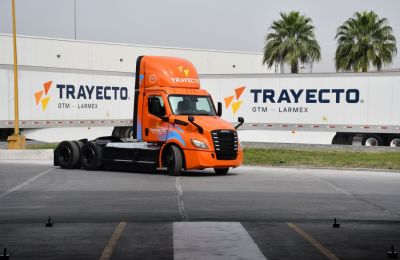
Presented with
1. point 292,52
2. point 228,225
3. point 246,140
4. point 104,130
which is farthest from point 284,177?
point 292,52

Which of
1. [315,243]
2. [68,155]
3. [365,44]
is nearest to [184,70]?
[68,155]

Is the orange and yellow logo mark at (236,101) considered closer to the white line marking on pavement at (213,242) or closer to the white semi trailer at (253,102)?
the white semi trailer at (253,102)

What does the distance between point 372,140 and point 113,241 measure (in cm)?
3203

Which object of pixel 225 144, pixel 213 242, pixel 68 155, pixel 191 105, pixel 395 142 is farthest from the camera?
pixel 395 142

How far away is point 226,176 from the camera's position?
2408cm

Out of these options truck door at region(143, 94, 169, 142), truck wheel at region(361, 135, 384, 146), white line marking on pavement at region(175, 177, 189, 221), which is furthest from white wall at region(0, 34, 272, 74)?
white line marking on pavement at region(175, 177, 189, 221)

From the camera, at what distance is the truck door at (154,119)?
2384cm

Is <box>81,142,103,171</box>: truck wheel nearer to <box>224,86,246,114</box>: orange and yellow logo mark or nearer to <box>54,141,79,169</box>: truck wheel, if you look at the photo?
<box>54,141,79,169</box>: truck wheel

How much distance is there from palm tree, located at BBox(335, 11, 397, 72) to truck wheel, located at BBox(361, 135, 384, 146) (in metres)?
23.2

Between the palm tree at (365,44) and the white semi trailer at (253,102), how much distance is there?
846 inches

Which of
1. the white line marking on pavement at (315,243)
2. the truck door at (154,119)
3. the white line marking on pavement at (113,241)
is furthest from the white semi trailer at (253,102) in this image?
the white line marking on pavement at (315,243)

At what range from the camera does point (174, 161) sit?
23.1 meters

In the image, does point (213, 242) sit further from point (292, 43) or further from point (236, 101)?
point (292, 43)

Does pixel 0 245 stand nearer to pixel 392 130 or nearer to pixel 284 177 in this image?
pixel 284 177
